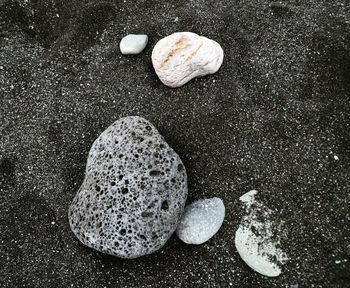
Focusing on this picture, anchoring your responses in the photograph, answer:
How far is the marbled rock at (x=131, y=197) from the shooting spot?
2.85 m

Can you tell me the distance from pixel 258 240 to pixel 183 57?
4.78 feet

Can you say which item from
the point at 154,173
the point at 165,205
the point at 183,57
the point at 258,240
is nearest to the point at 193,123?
the point at 183,57

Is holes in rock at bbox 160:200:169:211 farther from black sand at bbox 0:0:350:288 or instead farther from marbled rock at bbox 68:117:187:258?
black sand at bbox 0:0:350:288

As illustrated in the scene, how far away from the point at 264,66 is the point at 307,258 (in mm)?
1512

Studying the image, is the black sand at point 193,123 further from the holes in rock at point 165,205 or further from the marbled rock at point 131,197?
the holes in rock at point 165,205

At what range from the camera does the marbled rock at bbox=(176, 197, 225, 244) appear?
3.06m

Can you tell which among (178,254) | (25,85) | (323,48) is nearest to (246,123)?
(323,48)

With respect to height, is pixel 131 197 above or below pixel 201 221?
above

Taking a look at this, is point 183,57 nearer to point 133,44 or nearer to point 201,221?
point 133,44

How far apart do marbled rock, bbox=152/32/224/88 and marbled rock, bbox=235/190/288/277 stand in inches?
40.8

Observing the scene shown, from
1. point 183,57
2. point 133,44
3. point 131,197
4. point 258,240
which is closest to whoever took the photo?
point 131,197

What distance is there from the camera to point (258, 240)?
304 cm

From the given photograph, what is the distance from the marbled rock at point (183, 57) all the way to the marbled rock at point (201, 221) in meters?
0.99

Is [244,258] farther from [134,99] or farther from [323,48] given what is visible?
[323,48]
